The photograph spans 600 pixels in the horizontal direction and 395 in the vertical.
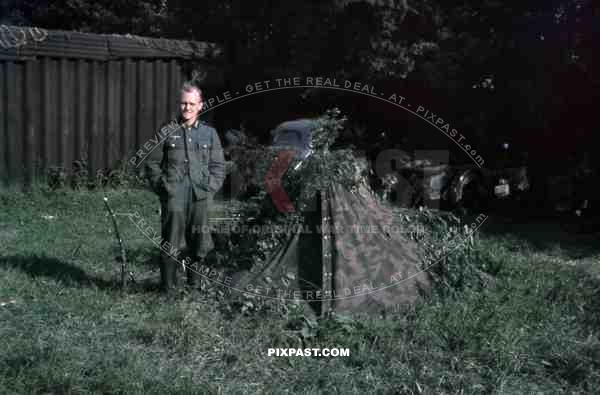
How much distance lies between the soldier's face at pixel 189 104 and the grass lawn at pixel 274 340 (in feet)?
4.52

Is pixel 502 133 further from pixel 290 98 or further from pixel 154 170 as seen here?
pixel 154 170

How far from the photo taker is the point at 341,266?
5.55 metres

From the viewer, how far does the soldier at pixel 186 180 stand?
18.4 feet

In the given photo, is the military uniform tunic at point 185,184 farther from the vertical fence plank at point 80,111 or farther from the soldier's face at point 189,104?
the vertical fence plank at point 80,111

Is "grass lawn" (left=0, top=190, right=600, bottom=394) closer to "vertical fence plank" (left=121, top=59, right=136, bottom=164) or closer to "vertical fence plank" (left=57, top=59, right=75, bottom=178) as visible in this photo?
"vertical fence plank" (left=57, top=59, right=75, bottom=178)

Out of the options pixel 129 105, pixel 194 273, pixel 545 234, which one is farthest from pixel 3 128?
pixel 545 234

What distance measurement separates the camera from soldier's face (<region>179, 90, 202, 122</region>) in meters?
5.55

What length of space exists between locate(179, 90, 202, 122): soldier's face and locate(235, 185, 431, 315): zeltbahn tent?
3.82ft

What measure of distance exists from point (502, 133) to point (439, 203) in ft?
7.31

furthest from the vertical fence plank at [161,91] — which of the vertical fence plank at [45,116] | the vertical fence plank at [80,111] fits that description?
the vertical fence plank at [45,116]

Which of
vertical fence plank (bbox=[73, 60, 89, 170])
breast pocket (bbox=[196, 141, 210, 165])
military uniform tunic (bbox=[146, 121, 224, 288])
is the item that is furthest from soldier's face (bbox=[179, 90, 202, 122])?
vertical fence plank (bbox=[73, 60, 89, 170])

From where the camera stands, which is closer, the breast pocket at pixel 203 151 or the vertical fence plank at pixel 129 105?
the breast pocket at pixel 203 151

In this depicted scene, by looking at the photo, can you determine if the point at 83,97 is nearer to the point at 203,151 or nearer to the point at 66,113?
the point at 66,113

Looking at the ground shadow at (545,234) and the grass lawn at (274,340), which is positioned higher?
the ground shadow at (545,234)
